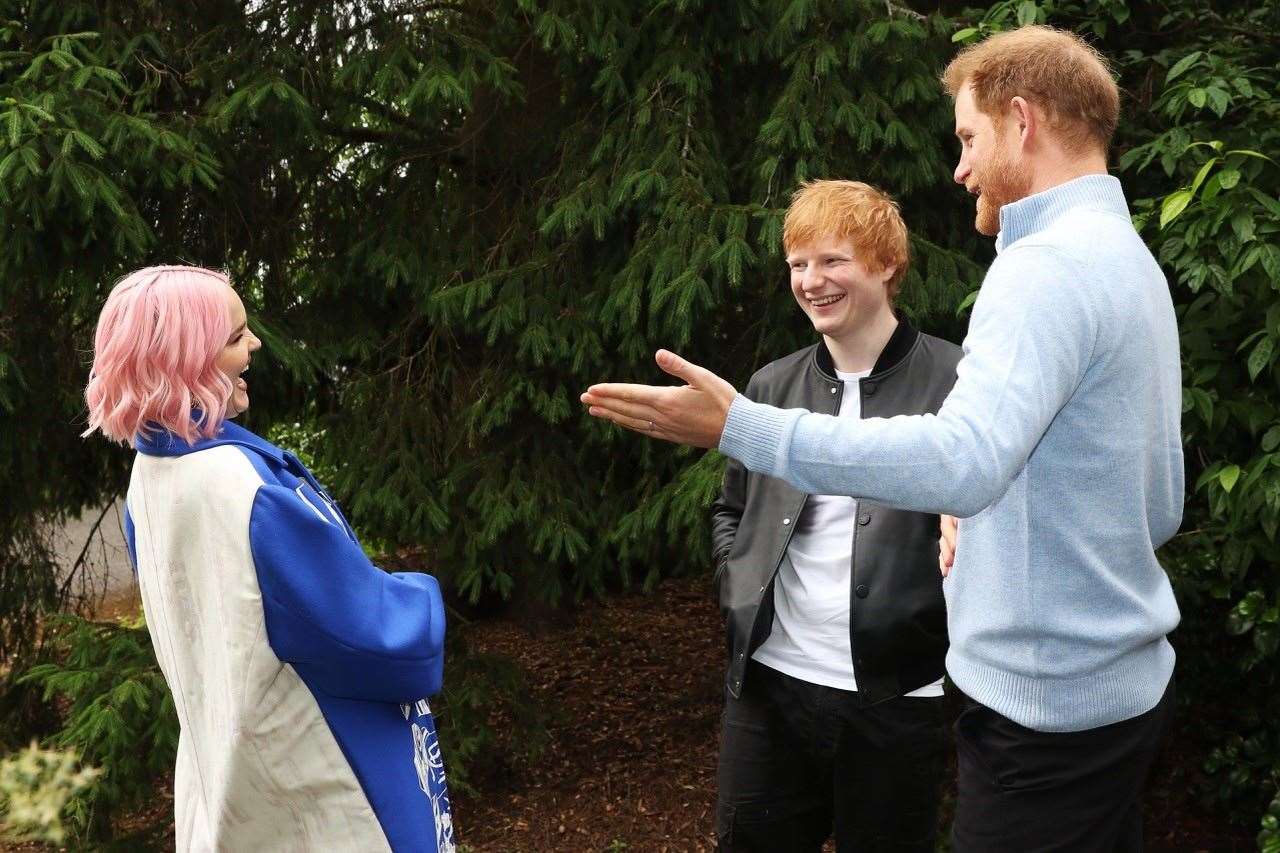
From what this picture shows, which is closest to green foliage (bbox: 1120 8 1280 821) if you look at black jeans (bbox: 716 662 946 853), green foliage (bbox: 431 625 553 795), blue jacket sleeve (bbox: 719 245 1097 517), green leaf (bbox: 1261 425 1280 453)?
green leaf (bbox: 1261 425 1280 453)

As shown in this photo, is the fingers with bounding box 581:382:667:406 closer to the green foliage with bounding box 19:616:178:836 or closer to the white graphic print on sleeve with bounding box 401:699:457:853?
the white graphic print on sleeve with bounding box 401:699:457:853

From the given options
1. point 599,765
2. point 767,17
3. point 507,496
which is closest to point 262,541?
point 507,496

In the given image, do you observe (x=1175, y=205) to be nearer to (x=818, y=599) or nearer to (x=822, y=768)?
(x=818, y=599)

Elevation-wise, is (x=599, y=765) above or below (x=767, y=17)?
below

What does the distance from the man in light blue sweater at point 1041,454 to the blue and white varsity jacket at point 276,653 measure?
64 centimetres

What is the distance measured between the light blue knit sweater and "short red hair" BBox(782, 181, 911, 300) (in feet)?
2.72

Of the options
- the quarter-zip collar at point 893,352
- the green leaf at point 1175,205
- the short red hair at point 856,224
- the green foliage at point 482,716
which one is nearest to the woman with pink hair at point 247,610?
the quarter-zip collar at point 893,352

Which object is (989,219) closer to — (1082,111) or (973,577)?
(1082,111)

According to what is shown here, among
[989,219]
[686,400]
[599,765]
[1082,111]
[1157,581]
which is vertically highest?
[1082,111]

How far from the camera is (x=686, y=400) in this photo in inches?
65.4

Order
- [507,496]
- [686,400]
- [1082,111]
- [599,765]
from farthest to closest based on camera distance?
[599,765]
[507,496]
[1082,111]
[686,400]

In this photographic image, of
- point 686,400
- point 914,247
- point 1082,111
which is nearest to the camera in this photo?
point 686,400

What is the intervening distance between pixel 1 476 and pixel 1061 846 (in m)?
4.41

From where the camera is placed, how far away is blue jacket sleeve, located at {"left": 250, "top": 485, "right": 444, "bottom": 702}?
6.53 ft
